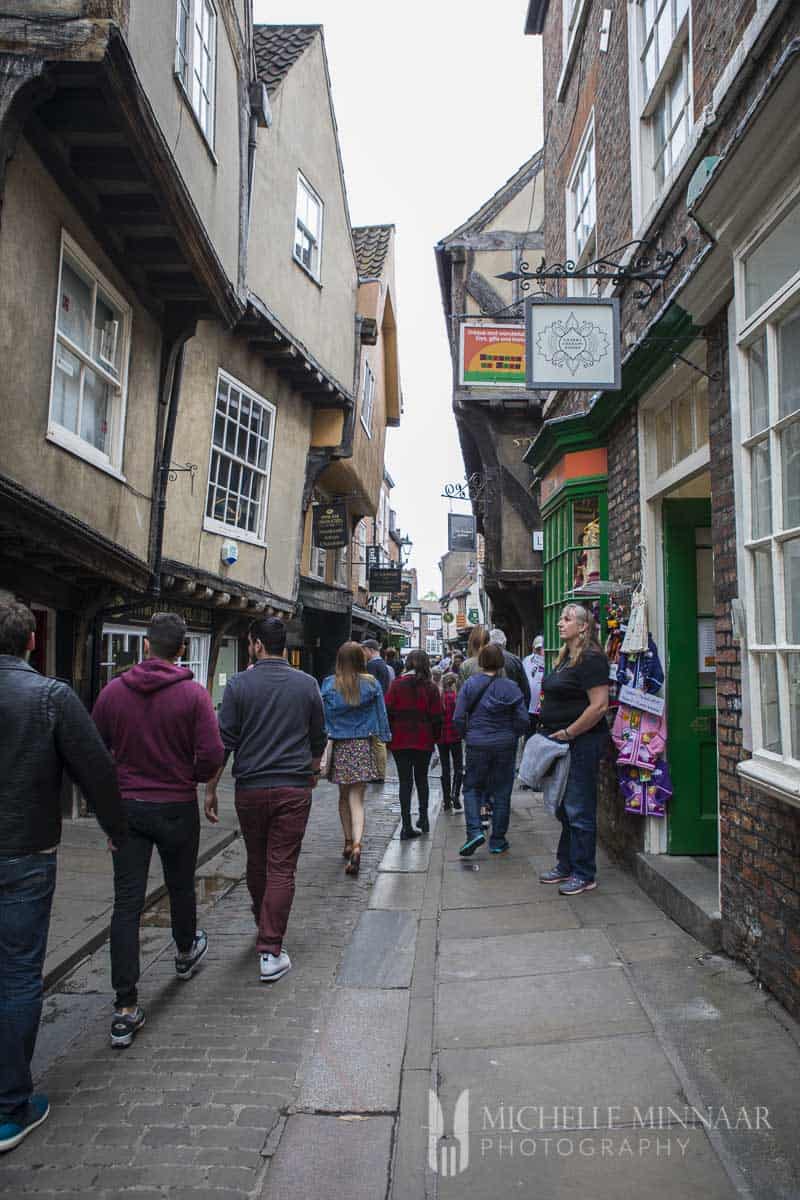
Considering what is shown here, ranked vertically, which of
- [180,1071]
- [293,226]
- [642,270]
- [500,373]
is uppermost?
[293,226]

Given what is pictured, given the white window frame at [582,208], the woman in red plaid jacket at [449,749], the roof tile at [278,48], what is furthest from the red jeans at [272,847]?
the roof tile at [278,48]

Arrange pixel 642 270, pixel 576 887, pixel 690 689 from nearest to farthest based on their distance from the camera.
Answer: pixel 576 887 → pixel 690 689 → pixel 642 270

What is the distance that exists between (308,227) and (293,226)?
903mm

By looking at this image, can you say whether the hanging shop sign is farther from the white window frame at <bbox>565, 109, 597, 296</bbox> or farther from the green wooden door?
the green wooden door

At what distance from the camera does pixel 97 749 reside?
131 inches

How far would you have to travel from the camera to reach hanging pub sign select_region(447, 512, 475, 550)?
21047 millimetres

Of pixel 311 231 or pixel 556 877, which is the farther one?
pixel 311 231

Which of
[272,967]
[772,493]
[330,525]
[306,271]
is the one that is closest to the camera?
[772,493]

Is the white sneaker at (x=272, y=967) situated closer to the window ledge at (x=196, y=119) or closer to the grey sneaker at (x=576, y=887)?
the grey sneaker at (x=576, y=887)

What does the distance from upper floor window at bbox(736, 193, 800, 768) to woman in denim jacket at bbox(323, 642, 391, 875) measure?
3457mm

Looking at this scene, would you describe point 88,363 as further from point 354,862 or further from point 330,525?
point 330,525

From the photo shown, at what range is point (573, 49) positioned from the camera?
365 inches

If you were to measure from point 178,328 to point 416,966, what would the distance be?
7.21 m

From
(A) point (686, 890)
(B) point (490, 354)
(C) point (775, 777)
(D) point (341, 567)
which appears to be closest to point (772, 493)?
(C) point (775, 777)
